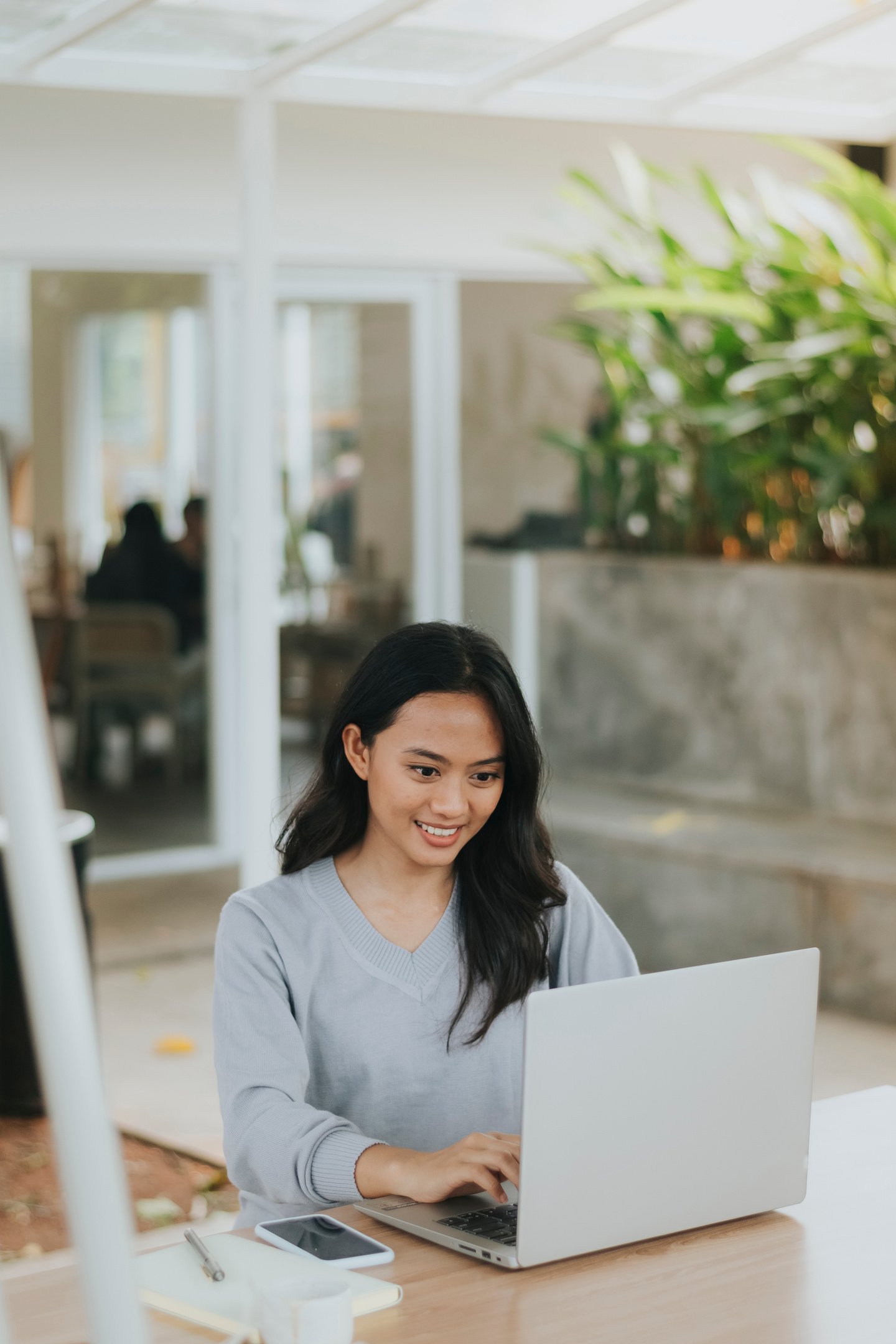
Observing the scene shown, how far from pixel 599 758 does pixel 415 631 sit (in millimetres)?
4965

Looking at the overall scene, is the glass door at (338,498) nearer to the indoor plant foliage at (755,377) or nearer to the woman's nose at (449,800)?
the indoor plant foliage at (755,377)

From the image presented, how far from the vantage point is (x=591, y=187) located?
6.66 meters

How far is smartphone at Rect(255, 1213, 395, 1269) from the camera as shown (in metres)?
1.75

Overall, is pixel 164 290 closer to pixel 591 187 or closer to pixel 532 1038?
pixel 591 187

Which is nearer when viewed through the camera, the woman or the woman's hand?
the woman's hand

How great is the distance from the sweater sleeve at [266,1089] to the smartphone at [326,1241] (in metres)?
0.10

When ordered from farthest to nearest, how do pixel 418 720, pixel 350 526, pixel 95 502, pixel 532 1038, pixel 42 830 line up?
1. pixel 350 526
2. pixel 95 502
3. pixel 418 720
4. pixel 532 1038
5. pixel 42 830

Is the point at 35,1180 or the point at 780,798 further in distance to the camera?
the point at 780,798

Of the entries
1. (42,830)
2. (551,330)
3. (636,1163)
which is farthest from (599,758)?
(42,830)

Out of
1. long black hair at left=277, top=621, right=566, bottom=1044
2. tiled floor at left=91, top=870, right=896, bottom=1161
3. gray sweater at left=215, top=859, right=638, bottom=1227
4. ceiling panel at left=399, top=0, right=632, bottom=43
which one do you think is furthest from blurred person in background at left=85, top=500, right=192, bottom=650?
gray sweater at left=215, top=859, right=638, bottom=1227

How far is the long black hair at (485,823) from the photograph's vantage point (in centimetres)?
221

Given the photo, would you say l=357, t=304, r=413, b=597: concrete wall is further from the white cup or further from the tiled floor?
the white cup

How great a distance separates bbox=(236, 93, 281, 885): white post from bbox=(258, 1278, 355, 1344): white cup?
10.8ft

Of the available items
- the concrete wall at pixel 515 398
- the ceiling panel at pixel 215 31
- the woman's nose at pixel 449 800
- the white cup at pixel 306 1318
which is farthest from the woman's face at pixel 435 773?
the concrete wall at pixel 515 398
